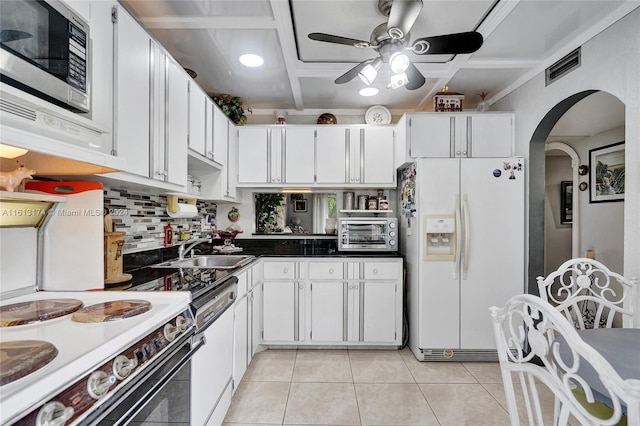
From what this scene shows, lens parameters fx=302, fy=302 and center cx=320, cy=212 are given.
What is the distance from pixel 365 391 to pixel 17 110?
243cm

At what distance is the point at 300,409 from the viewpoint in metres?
2.03

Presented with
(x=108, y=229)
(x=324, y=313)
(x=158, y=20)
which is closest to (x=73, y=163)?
(x=108, y=229)

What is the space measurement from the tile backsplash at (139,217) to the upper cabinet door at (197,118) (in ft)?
1.69

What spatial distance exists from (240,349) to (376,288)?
1.35m

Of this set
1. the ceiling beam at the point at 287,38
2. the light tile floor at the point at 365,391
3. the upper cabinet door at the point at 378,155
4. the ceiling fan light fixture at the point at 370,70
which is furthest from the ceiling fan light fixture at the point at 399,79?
the light tile floor at the point at 365,391

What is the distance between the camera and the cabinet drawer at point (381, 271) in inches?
114

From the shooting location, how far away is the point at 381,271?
2.91 m

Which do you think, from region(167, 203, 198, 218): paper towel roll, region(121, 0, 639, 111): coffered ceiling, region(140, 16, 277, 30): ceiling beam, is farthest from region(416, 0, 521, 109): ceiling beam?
region(167, 203, 198, 218): paper towel roll

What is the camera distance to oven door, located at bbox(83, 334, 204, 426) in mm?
834

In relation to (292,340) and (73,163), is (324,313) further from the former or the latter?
(73,163)

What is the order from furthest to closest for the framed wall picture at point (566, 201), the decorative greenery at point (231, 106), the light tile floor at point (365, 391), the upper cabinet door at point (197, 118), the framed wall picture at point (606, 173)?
the framed wall picture at point (566, 201) → the framed wall picture at point (606, 173) → the decorative greenery at point (231, 106) → the upper cabinet door at point (197, 118) → the light tile floor at point (365, 391)

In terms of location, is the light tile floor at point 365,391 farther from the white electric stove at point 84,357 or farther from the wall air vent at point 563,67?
the wall air vent at point 563,67

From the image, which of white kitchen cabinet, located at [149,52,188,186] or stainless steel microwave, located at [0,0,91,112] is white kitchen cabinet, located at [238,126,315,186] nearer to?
white kitchen cabinet, located at [149,52,188,186]

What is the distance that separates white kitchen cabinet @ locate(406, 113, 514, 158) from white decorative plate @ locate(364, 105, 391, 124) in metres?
0.48
